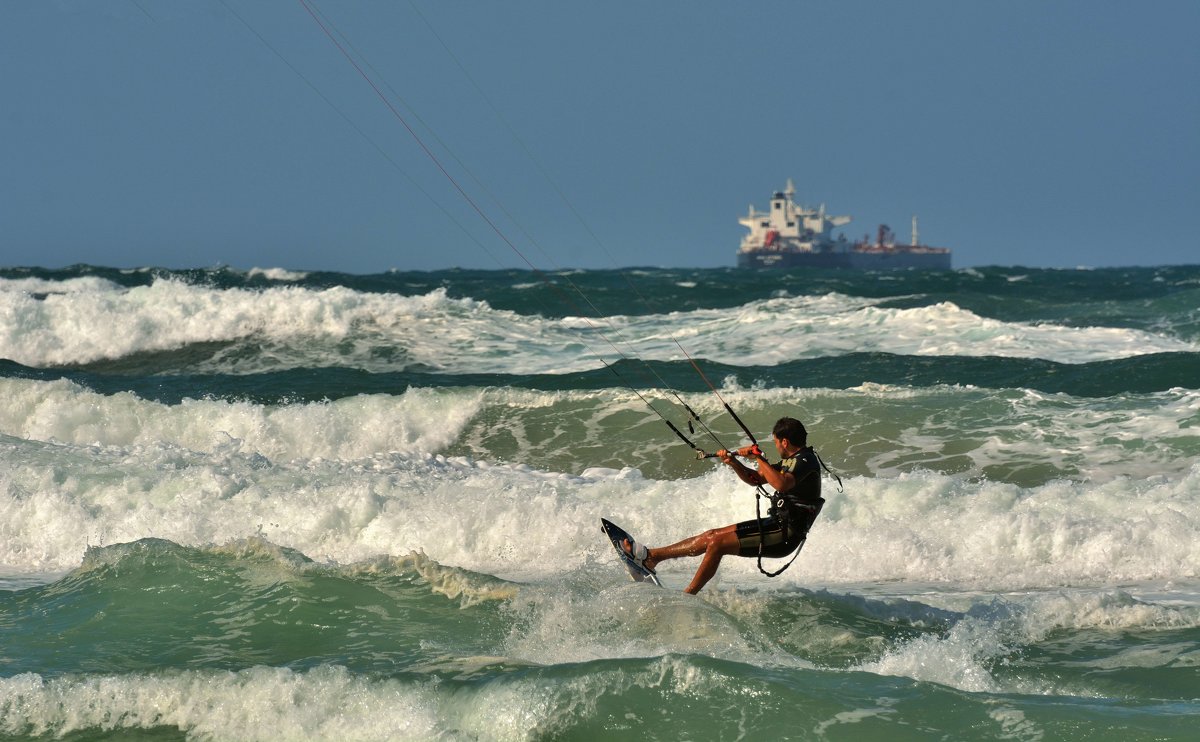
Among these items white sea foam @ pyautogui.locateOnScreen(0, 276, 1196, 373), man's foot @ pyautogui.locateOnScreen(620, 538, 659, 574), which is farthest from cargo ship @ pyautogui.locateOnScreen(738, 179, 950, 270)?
man's foot @ pyautogui.locateOnScreen(620, 538, 659, 574)

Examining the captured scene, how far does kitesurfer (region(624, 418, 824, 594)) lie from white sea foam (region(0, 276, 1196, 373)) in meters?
15.1

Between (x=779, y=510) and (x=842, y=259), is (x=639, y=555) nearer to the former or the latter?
(x=779, y=510)

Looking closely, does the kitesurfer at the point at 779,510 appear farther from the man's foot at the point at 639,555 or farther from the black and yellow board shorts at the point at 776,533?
the man's foot at the point at 639,555

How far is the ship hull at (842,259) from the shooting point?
118 meters

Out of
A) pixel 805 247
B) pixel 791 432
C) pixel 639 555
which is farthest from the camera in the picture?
pixel 805 247

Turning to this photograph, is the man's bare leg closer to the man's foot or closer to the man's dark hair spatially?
the man's foot

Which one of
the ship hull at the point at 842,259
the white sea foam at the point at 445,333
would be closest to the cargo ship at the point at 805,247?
the ship hull at the point at 842,259

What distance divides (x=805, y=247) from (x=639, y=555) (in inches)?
4425

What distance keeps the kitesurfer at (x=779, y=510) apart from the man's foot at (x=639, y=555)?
0.52 feet

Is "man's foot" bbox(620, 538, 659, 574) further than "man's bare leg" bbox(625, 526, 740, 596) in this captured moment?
Yes

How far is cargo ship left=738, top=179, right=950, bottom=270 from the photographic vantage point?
118750 millimetres

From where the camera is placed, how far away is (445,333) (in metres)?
28.5

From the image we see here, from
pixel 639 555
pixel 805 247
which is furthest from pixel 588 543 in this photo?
pixel 805 247

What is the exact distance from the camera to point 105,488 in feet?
42.6
